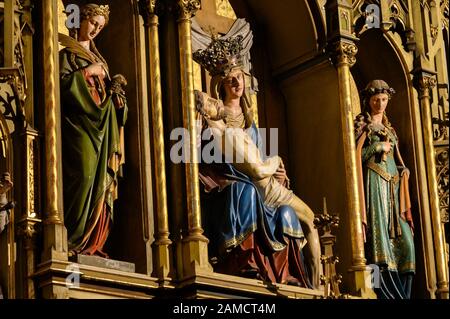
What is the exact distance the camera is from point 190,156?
14133 millimetres

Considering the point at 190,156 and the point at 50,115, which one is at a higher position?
the point at 50,115

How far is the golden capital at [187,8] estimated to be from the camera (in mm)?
14562

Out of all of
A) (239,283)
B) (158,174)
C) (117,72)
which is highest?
(117,72)

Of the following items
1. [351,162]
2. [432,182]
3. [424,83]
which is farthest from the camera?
[424,83]

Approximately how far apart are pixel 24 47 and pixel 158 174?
1548mm

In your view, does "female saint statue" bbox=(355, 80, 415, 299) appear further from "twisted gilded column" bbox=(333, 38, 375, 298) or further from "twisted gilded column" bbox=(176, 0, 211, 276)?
"twisted gilded column" bbox=(176, 0, 211, 276)

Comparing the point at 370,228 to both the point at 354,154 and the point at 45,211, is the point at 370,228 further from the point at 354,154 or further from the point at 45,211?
the point at 45,211

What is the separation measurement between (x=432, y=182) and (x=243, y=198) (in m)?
2.61

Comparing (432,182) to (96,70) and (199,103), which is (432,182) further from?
(96,70)

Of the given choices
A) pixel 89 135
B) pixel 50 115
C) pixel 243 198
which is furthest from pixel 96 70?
pixel 243 198

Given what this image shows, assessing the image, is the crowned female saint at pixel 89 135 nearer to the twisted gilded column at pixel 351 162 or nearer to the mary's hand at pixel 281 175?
the mary's hand at pixel 281 175

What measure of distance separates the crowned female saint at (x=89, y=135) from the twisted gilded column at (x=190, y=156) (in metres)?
0.55

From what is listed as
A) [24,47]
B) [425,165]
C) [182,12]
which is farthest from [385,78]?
[24,47]

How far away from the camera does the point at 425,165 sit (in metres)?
16.3
